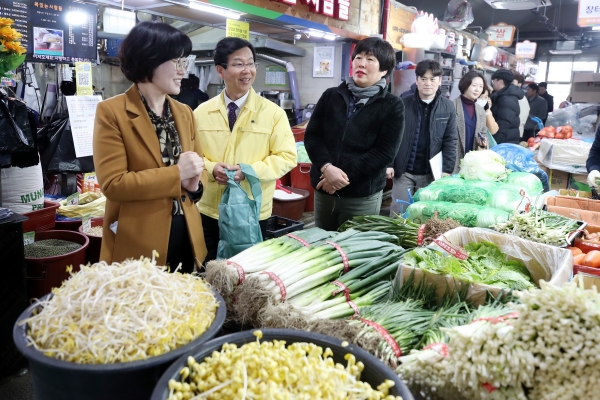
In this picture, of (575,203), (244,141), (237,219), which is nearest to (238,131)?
(244,141)

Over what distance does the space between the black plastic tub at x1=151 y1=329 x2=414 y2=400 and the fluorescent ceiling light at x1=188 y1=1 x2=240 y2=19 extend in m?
4.33

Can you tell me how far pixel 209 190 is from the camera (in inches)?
111

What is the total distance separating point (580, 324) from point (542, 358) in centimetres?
11

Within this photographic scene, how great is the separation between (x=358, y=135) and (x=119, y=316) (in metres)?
2.16

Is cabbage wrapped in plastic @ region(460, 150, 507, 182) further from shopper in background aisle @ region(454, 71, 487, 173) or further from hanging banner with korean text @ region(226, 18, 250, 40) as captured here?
hanging banner with korean text @ region(226, 18, 250, 40)

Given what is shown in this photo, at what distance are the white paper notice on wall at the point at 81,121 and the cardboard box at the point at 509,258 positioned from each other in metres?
3.08

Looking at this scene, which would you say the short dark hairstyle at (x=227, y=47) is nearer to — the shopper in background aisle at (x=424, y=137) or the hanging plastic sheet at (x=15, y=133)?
the hanging plastic sheet at (x=15, y=133)

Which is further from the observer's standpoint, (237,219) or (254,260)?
(237,219)

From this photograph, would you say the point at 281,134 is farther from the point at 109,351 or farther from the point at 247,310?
the point at 109,351

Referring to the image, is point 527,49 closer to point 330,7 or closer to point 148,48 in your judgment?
point 330,7

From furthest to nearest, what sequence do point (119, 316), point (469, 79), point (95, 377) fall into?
point (469, 79) → point (119, 316) → point (95, 377)

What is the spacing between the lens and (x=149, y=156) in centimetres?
212

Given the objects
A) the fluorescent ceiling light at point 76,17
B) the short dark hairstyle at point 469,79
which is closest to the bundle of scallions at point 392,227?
the short dark hairstyle at point 469,79

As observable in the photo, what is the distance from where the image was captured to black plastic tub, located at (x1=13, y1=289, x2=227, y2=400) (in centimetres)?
103
